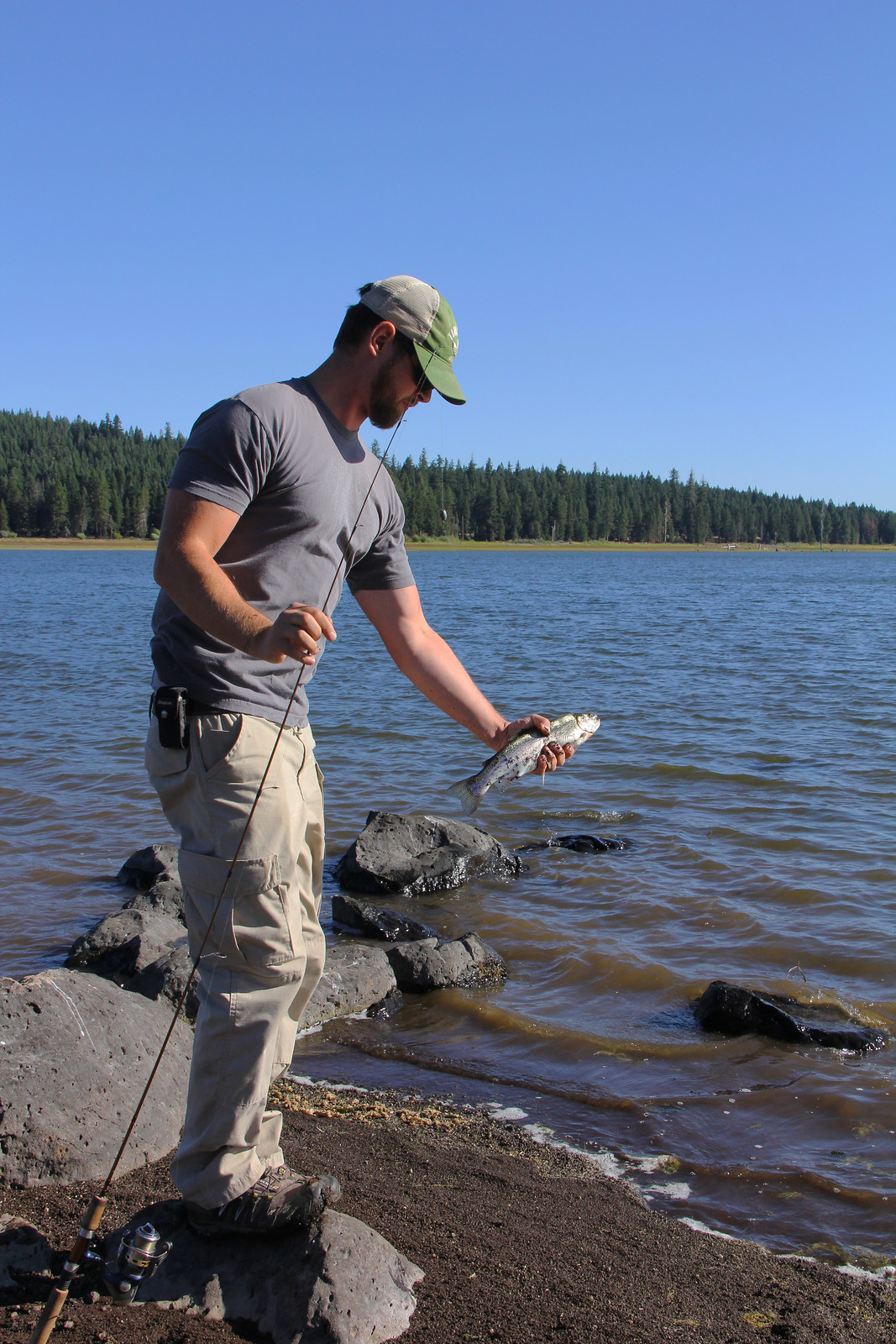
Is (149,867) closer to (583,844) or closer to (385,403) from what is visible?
(583,844)

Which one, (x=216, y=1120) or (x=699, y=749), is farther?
(x=699, y=749)

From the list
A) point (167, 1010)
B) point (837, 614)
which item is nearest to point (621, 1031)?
point (167, 1010)

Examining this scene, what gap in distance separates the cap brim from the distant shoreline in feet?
336

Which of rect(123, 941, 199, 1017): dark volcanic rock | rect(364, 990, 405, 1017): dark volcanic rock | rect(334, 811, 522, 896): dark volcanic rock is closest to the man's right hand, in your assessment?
rect(123, 941, 199, 1017): dark volcanic rock

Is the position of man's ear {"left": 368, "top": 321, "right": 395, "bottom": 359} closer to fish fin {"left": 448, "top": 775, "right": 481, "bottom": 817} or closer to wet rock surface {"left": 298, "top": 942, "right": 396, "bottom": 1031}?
fish fin {"left": 448, "top": 775, "right": 481, "bottom": 817}

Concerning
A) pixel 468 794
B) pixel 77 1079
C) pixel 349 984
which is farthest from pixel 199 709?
pixel 349 984

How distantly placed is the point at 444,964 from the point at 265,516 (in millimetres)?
4604

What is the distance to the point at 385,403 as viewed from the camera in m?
3.45

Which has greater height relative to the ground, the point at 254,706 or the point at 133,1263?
Result: the point at 254,706

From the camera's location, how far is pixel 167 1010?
16.6ft

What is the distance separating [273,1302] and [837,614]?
4819 cm

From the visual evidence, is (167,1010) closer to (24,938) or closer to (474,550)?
(24,938)

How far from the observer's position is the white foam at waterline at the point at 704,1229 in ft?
13.7

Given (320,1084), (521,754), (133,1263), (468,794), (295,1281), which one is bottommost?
(320,1084)
